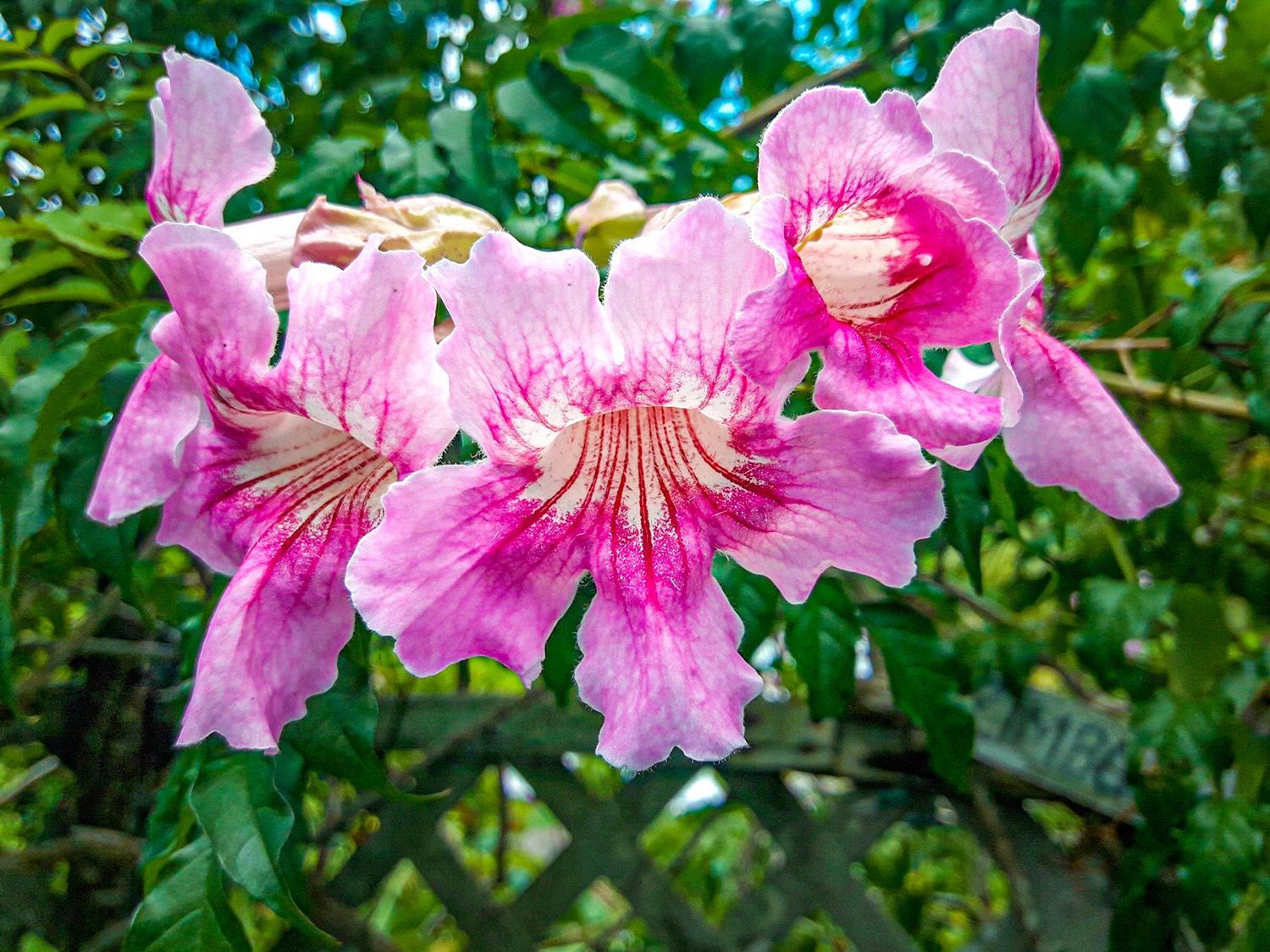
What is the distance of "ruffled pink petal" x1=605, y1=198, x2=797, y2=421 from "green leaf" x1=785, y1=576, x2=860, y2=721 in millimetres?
438

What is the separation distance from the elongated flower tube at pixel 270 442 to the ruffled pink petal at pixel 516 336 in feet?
0.09

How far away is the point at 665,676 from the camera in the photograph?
47cm

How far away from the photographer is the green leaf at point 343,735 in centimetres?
65

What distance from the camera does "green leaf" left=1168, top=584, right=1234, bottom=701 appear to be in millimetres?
1170

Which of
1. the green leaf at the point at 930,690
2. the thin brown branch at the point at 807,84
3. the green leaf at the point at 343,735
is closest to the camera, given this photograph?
the green leaf at the point at 343,735

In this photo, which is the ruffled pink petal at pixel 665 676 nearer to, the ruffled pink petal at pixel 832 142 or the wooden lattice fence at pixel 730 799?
the ruffled pink petal at pixel 832 142

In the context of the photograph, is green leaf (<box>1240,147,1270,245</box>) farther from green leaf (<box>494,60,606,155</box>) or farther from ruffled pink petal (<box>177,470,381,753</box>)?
ruffled pink petal (<box>177,470,381,753</box>)

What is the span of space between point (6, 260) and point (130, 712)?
785mm

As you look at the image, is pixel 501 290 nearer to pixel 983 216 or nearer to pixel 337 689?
pixel 983 216

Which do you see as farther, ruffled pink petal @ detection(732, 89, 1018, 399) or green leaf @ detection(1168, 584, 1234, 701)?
green leaf @ detection(1168, 584, 1234, 701)


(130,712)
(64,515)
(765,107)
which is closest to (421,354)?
(64,515)

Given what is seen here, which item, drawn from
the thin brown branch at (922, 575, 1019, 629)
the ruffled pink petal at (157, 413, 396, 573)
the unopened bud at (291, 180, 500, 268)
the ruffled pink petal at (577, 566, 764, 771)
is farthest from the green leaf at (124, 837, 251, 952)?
the thin brown branch at (922, 575, 1019, 629)

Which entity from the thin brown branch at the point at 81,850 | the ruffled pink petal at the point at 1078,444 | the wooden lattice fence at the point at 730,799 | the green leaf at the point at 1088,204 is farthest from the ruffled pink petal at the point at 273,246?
the wooden lattice fence at the point at 730,799

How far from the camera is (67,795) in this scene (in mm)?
1371
